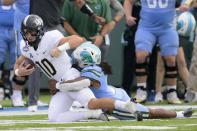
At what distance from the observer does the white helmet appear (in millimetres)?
9039

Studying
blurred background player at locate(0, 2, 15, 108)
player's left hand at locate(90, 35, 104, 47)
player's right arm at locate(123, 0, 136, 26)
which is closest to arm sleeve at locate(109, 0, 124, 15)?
player's right arm at locate(123, 0, 136, 26)

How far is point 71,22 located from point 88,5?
345 mm

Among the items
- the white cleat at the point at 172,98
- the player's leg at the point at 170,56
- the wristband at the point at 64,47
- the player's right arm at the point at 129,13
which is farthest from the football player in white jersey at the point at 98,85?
the player's right arm at the point at 129,13

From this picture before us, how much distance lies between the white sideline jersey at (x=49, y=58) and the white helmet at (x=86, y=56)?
12 centimetres

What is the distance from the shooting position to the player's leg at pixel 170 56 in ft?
40.5

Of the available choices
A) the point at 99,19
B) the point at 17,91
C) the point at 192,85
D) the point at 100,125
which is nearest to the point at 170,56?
the point at 192,85

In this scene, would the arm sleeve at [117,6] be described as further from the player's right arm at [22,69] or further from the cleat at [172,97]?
the player's right arm at [22,69]

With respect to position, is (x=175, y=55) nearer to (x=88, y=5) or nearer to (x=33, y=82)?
(x=88, y=5)

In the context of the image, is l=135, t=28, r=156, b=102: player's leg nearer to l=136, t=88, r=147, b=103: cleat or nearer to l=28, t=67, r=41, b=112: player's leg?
l=136, t=88, r=147, b=103: cleat

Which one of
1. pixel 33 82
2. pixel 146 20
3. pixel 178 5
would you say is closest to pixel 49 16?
pixel 33 82

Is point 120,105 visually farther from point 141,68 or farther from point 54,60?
point 141,68

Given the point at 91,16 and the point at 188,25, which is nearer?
the point at 91,16

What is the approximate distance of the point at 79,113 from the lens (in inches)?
348

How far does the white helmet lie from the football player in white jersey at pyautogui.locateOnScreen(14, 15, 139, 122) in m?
0.11
